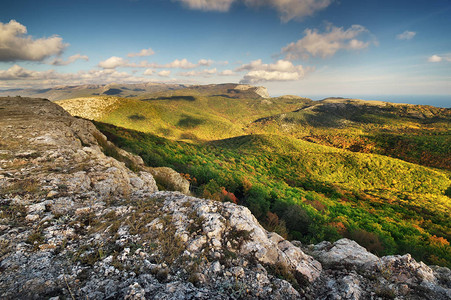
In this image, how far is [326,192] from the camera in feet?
121

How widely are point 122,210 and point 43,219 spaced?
2095 mm

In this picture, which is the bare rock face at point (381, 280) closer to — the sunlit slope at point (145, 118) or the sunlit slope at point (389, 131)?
the sunlit slope at point (389, 131)

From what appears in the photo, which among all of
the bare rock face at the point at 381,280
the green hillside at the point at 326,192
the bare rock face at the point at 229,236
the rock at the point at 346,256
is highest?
the bare rock face at the point at 229,236

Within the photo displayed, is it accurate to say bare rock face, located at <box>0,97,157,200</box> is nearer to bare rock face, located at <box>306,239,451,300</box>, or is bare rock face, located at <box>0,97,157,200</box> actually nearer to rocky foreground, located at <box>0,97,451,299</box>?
rocky foreground, located at <box>0,97,451,299</box>

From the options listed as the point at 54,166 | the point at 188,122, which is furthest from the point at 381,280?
the point at 188,122

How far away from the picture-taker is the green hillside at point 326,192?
737 inches

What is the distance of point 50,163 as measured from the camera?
331 inches

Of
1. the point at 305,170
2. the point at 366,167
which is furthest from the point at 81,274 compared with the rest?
the point at 366,167

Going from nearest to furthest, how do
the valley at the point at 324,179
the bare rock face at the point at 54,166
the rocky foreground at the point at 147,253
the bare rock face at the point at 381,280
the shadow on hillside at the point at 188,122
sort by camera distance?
1. the rocky foreground at the point at 147,253
2. the bare rock face at the point at 381,280
3. the bare rock face at the point at 54,166
4. the valley at the point at 324,179
5. the shadow on hillside at the point at 188,122

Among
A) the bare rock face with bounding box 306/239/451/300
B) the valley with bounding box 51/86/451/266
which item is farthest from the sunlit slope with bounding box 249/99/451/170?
the bare rock face with bounding box 306/239/451/300

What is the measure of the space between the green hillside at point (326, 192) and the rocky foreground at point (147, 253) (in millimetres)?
6638

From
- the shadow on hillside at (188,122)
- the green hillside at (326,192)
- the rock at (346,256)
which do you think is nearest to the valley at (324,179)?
the green hillside at (326,192)

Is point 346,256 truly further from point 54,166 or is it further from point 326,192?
point 326,192

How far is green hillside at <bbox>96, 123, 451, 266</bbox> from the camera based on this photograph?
1872cm
